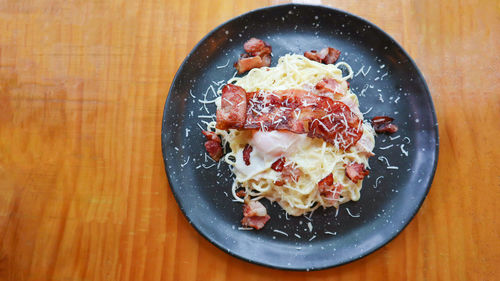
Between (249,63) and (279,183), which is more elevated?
(249,63)

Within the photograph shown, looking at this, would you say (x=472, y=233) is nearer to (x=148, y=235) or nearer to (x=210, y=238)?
(x=210, y=238)

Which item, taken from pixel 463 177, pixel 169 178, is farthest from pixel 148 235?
pixel 463 177

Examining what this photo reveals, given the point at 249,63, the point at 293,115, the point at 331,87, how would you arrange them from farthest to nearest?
1. the point at 249,63
2. the point at 331,87
3. the point at 293,115

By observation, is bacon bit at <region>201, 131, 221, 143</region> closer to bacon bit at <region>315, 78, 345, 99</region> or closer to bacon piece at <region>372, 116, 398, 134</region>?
bacon bit at <region>315, 78, 345, 99</region>

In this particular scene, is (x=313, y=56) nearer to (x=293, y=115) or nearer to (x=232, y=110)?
(x=293, y=115)

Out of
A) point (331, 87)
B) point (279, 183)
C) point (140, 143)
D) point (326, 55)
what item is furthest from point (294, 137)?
point (140, 143)

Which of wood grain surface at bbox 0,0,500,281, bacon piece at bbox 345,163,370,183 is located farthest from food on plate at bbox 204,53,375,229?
wood grain surface at bbox 0,0,500,281
